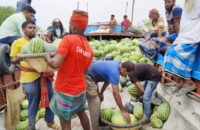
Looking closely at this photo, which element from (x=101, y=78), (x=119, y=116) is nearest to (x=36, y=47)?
(x=101, y=78)

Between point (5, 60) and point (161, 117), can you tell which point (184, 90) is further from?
point (5, 60)

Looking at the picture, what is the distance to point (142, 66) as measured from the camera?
13.2 feet

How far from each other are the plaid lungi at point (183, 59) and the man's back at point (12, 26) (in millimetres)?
2964

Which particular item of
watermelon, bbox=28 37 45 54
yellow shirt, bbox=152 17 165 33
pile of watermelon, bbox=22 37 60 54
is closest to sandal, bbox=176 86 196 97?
yellow shirt, bbox=152 17 165 33

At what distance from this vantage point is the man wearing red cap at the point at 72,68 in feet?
6.98

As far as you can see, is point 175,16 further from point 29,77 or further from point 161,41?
point 29,77

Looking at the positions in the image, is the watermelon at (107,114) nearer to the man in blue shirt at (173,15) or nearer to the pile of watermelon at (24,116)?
the pile of watermelon at (24,116)

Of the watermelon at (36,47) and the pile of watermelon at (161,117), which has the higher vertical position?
the watermelon at (36,47)

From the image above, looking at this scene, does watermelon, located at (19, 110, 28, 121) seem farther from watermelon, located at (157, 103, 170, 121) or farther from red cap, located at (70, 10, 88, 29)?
watermelon, located at (157, 103, 170, 121)

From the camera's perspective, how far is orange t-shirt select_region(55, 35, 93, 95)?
213 centimetres

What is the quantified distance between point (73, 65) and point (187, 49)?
1.73 meters

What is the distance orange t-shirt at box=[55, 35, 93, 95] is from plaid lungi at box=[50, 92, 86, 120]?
7 centimetres

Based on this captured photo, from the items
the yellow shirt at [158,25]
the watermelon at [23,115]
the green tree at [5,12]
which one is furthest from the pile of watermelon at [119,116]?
the green tree at [5,12]

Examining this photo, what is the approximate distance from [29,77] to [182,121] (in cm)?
281
